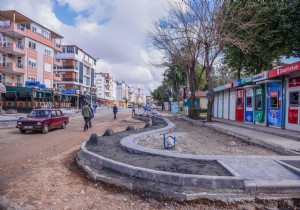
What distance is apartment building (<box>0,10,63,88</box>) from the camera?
3306cm

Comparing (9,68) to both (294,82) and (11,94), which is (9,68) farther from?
(294,82)

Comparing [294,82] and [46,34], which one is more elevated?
[46,34]

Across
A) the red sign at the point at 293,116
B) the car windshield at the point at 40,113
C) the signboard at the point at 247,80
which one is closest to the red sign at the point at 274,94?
the red sign at the point at 293,116

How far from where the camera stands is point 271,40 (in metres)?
16.6

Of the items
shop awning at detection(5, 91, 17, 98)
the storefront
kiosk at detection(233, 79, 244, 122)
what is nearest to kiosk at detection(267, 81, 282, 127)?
the storefront

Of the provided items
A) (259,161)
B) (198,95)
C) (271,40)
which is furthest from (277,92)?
(198,95)

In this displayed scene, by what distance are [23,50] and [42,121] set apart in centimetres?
2796

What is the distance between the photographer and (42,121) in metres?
12.8

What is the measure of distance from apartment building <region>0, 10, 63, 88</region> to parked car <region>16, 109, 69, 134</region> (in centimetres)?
2362

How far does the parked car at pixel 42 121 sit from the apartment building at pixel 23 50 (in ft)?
77.5

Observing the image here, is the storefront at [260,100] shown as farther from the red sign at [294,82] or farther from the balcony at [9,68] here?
the balcony at [9,68]

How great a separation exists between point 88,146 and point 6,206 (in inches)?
153

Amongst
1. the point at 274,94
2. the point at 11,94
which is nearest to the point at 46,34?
the point at 11,94

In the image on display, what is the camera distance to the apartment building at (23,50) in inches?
1302
